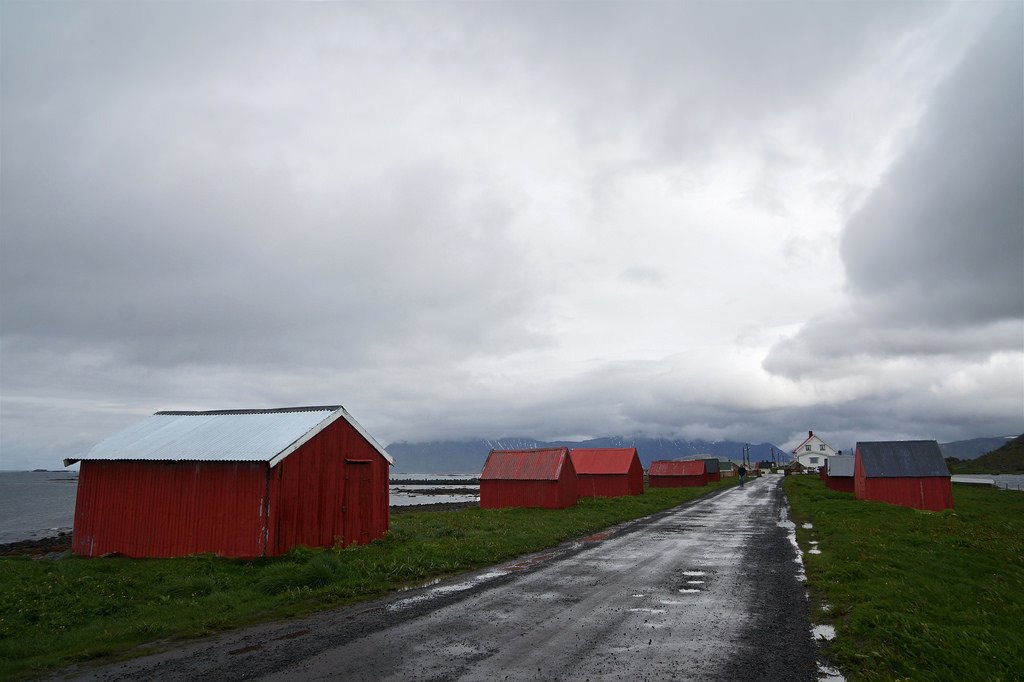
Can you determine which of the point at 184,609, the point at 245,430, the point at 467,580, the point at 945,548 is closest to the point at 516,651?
the point at 467,580

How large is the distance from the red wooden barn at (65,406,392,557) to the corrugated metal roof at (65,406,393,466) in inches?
1.8

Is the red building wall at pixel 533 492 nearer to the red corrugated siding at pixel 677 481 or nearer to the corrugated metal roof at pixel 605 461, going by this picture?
the corrugated metal roof at pixel 605 461

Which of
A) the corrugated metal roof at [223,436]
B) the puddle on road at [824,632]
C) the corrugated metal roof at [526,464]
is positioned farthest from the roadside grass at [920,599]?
the corrugated metal roof at [526,464]

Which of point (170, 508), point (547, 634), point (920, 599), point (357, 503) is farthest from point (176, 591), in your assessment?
point (920, 599)

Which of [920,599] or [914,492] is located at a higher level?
[920,599]

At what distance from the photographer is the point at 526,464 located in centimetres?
4762

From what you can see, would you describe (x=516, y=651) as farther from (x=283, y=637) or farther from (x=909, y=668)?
(x=909, y=668)

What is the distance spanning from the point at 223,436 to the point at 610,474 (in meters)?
44.5

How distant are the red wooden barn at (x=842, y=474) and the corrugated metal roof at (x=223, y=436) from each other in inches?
2408

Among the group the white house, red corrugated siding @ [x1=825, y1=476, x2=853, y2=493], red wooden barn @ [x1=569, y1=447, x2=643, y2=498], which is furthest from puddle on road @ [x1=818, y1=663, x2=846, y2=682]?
the white house

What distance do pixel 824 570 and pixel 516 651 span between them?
1094cm

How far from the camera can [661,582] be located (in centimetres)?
1612

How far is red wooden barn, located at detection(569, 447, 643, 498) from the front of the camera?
200 feet

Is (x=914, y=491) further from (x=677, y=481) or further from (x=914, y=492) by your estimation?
(x=677, y=481)
